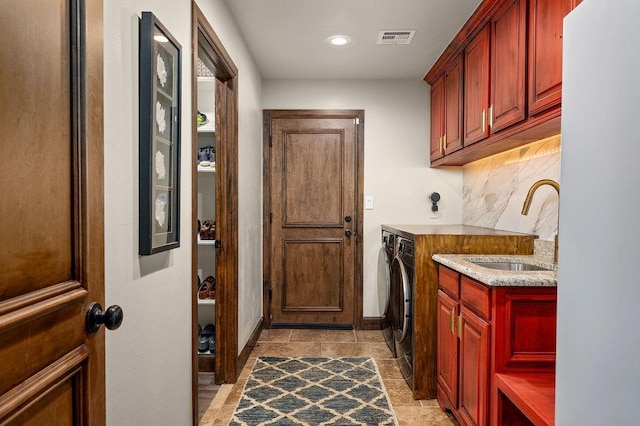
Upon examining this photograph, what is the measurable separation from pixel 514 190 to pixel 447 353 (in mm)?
1284

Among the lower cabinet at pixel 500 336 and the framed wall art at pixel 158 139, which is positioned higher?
the framed wall art at pixel 158 139

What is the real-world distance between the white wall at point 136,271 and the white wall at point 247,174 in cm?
52

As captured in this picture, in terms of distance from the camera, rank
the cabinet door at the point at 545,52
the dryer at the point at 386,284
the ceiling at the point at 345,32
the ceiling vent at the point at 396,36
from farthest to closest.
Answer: the dryer at the point at 386,284 → the ceiling vent at the point at 396,36 → the ceiling at the point at 345,32 → the cabinet door at the point at 545,52

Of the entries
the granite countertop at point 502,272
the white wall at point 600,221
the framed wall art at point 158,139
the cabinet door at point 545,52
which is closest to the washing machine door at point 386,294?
the granite countertop at point 502,272

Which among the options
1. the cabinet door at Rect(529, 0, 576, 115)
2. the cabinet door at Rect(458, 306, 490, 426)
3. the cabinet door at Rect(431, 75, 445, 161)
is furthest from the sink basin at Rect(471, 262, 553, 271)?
the cabinet door at Rect(431, 75, 445, 161)

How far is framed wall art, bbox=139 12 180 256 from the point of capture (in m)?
1.31

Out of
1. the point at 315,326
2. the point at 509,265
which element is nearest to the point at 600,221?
the point at 509,265

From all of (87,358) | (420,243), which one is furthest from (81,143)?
(420,243)

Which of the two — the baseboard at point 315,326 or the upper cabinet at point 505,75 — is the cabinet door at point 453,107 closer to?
the upper cabinet at point 505,75

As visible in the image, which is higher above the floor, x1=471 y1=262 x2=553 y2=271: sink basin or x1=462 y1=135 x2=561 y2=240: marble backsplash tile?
x1=462 y1=135 x2=561 y2=240: marble backsplash tile

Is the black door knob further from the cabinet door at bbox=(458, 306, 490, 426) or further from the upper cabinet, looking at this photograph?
the upper cabinet

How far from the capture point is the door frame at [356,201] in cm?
394

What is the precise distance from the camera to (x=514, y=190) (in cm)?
290

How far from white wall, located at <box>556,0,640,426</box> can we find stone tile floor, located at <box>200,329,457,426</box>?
5.06 ft
